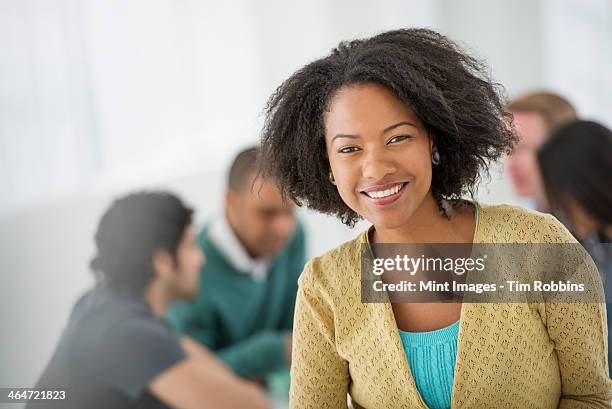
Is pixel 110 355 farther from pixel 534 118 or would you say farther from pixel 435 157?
pixel 534 118

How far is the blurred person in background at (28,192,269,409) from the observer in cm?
141

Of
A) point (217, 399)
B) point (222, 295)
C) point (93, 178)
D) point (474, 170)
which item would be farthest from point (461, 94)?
point (93, 178)

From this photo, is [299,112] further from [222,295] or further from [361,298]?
[222,295]

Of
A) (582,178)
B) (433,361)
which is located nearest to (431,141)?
(433,361)

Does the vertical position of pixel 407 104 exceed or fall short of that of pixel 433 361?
it exceeds it

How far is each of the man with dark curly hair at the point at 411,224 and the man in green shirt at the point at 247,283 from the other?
89 cm

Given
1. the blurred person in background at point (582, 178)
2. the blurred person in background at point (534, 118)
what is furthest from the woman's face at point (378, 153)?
the blurred person in background at point (534, 118)

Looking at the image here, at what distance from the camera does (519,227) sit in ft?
3.03

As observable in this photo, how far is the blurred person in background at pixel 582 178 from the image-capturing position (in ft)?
4.43

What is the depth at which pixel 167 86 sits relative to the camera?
2.37 meters

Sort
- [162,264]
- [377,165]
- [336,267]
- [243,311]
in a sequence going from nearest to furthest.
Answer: [377,165] → [336,267] → [162,264] → [243,311]

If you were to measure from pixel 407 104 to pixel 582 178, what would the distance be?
630mm

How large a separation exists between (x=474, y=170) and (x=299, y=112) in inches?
8.5

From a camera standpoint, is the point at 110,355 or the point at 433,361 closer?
the point at 433,361
